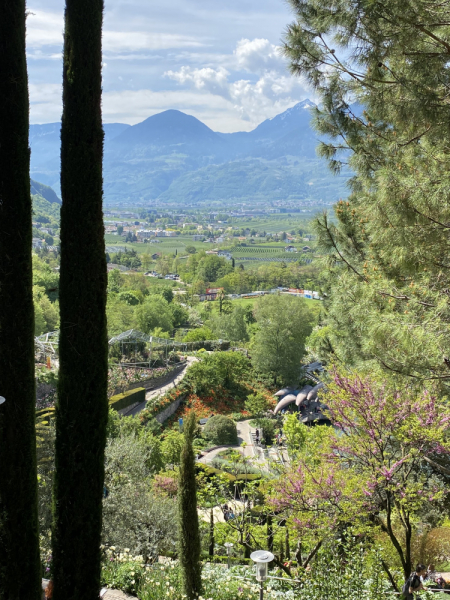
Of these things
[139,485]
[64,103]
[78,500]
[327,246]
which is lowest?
[139,485]

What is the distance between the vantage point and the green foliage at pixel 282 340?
28.5 m

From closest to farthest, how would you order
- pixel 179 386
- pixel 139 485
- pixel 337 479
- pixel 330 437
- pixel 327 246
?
pixel 337 479 → pixel 330 437 → pixel 139 485 → pixel 327 246 → pixel 179 386

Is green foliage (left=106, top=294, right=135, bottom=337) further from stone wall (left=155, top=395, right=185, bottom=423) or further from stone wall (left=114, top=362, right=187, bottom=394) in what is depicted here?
stone wall (left=155, top=395, right=185, bottom=423)

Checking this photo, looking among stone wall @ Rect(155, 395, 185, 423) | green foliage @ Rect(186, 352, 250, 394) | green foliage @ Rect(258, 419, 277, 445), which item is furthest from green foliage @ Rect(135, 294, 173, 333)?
green foliage @ Rect(258, 419, 277, 445)

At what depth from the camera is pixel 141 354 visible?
29.9 metres

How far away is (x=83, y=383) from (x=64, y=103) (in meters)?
2.65

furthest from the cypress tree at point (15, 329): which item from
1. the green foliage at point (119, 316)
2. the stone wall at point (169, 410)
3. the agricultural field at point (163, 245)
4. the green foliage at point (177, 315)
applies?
the agricultural field at point (163, 245)

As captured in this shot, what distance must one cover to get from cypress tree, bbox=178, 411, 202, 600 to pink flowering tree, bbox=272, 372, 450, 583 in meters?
1.21

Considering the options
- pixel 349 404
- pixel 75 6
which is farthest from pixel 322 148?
pixel 75 6

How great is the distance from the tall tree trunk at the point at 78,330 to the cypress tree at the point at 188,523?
1627mm

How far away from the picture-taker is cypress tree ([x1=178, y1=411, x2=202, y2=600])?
6227mm

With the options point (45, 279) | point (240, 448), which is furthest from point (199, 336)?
point (45, 279)

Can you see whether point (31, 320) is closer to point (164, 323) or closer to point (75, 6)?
point (75, 6)

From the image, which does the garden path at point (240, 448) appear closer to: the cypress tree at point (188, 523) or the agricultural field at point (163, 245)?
the cypress tree at point (188, 523)
